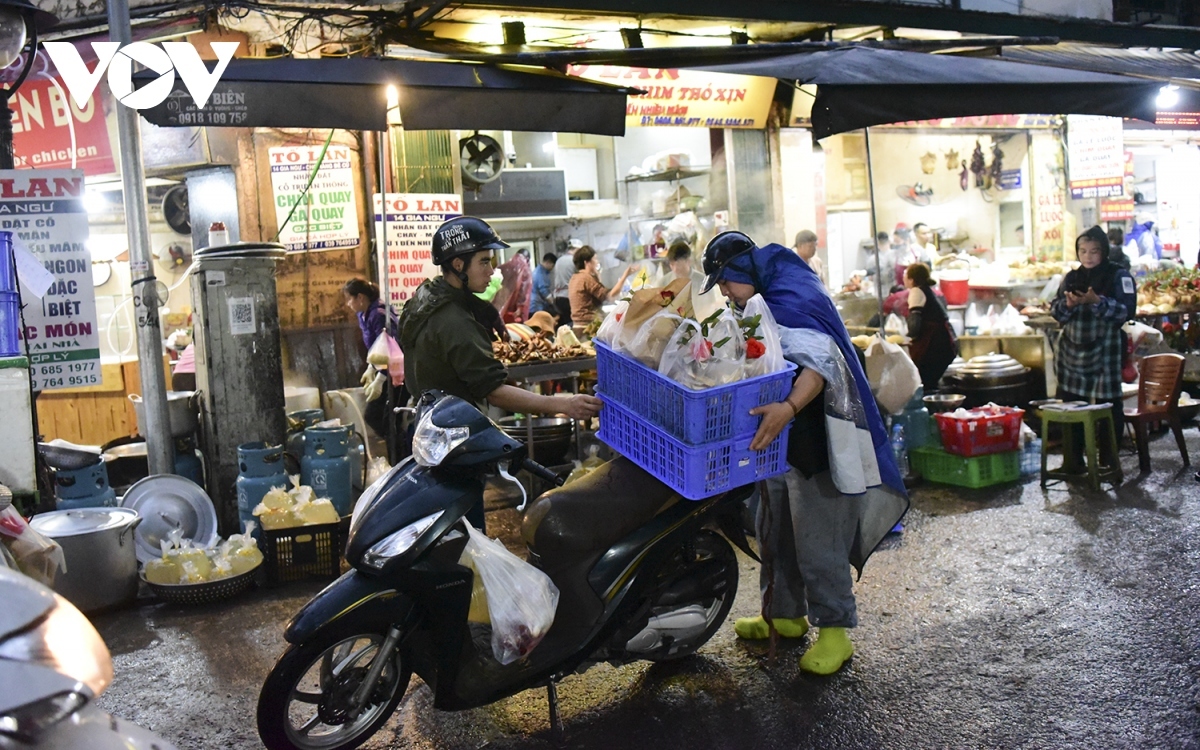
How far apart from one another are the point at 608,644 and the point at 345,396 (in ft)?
19.0

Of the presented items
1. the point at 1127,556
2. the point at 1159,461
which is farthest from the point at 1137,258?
the point at 1127,556

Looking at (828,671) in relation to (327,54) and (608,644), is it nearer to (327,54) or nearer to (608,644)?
(608,644)

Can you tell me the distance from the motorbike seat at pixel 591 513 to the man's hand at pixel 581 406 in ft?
0.97

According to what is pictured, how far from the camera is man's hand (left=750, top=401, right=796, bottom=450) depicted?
3.90 m

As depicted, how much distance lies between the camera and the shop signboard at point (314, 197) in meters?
9.59

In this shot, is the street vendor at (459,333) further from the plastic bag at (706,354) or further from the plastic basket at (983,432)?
the plastic basket at (983,432)

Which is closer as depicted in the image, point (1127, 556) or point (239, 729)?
point (239, 729)

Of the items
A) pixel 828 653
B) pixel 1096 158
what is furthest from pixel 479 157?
pixel 1096 158

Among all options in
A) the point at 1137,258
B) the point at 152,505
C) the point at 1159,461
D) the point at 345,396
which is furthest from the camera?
the point at 1137,258

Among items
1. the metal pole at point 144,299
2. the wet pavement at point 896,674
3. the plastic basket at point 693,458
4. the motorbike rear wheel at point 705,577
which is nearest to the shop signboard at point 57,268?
the metal pole at point 144,299

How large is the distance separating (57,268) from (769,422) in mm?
5512

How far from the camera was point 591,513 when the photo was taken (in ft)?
13.5

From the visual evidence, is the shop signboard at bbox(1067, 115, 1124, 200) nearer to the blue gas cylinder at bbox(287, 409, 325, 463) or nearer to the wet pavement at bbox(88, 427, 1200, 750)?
the wet pavement at bbox(88, 427, 1200, 750)

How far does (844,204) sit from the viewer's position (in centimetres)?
1623
